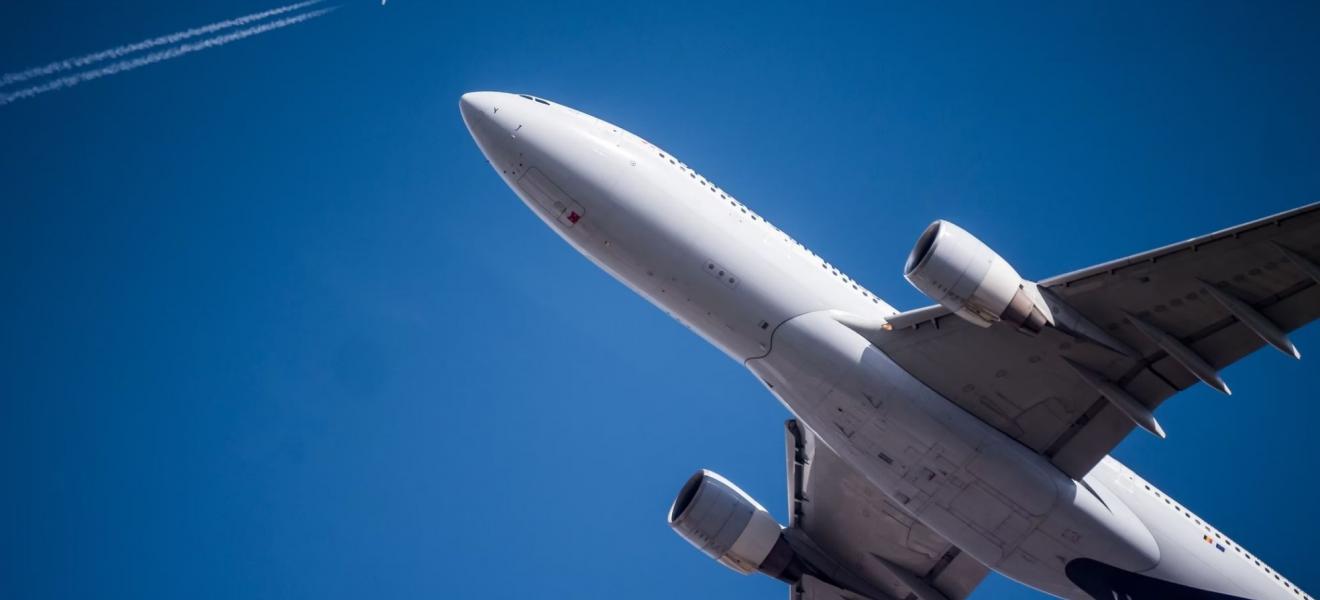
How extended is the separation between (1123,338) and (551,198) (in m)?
10.4

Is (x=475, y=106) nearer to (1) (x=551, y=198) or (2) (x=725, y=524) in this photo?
(1) (x=551, y=198)

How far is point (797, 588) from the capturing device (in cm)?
2397

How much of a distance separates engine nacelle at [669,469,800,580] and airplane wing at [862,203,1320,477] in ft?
18.9

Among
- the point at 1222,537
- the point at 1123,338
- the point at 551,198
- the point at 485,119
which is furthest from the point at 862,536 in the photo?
the point at 485,119

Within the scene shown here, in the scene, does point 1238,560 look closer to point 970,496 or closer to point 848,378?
point 970,496

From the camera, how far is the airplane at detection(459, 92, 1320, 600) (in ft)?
57.9

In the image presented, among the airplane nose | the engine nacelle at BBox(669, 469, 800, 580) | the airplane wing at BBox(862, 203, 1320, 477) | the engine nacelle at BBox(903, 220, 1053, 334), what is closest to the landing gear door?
the airplane nose

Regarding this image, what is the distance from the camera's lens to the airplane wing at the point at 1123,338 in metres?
17.3

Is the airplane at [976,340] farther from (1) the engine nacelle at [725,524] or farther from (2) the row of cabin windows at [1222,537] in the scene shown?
(1) the engine nacelle at [725,524]

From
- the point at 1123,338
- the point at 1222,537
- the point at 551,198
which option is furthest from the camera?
the point at 1222,537

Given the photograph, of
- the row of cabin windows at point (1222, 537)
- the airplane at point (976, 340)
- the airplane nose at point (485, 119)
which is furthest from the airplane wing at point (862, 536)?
the airplane nose at point (485, 119)

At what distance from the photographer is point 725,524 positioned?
2280 centimetres

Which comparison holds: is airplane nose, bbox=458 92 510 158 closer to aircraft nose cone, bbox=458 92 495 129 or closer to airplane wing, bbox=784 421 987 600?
aircraft nose cone, bbox=458 92 495 129

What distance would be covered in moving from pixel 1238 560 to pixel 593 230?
13465mm
